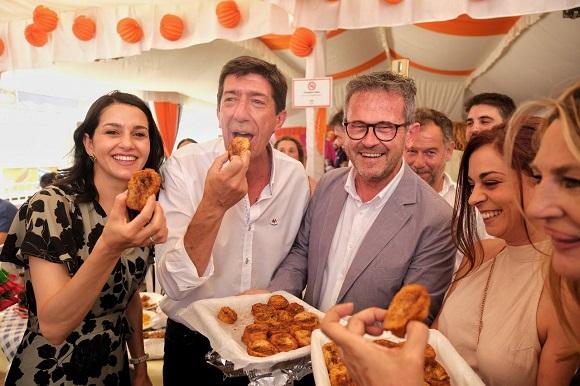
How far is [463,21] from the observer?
220 inches

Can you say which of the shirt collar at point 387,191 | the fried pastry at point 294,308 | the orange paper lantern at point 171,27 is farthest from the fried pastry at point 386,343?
the orange paper lantern at point 171,27

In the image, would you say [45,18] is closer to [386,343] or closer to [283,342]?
[283,342]

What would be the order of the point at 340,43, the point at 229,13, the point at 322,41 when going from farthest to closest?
the point at 340,43
the point at 229,13
the point at 322,41

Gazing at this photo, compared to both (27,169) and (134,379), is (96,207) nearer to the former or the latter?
(134,379)

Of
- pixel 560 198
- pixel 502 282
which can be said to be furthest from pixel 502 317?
pixel 560 198

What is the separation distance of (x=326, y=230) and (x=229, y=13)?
9.93 feet

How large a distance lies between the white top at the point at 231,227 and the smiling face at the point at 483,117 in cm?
174

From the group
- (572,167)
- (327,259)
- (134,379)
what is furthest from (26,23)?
(572,167)

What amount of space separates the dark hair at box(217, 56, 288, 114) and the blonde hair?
1.22 m

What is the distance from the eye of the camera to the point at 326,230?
2234 millimetres

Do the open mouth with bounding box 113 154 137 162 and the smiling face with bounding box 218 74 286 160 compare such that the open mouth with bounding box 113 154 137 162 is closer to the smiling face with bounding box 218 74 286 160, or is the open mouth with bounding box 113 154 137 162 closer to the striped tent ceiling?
the smiling face with bounding box 218 74 286 160

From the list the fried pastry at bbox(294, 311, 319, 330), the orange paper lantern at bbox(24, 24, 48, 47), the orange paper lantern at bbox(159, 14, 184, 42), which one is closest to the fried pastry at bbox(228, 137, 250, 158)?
the fried pastry at bbox(294, 311, 319, 330)

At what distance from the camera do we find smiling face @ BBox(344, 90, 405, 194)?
2.09m

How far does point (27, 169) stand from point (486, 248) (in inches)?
334
